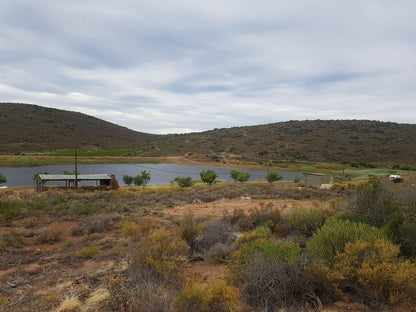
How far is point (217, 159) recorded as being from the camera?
84312mm

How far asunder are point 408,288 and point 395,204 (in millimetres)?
2859

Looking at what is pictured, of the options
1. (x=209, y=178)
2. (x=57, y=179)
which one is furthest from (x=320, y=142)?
(x=57, y=179)

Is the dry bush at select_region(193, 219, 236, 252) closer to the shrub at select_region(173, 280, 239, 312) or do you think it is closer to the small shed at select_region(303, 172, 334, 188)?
the shrub at select_region(173, 280, 239, 312)

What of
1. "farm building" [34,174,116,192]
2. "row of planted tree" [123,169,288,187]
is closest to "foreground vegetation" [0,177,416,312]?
"farm building" [34,174,116,192]

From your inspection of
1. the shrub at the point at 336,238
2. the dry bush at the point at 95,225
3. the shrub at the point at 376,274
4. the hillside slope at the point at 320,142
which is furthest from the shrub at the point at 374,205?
the hillside slope at the point at 320,142

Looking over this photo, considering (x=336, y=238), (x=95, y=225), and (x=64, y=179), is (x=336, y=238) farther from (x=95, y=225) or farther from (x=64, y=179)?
(x=64, y=179)

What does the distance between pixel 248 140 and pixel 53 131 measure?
7086cm

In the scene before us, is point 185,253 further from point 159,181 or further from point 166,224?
point 159,181

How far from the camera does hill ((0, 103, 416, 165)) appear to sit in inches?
3209

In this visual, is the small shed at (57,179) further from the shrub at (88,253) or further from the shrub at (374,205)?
the shrub at (374,205)

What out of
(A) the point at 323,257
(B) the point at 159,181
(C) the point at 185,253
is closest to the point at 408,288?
(A) the point at 323,257

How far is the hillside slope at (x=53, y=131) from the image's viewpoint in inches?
3745

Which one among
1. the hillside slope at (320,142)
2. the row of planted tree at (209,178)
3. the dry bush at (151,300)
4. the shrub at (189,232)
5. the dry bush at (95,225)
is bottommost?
the row of planted tree at (209,178)

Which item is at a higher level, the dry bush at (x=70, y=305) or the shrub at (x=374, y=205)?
the shrub at (x=374, y=205)
